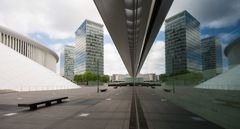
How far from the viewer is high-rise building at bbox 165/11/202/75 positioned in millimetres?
10759

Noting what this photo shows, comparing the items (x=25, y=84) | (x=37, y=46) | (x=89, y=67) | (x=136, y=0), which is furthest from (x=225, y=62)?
(x=89, y=67)

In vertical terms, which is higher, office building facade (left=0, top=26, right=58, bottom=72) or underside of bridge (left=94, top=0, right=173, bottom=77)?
office building facade (left=0, top=26, right=58, bottom=72)

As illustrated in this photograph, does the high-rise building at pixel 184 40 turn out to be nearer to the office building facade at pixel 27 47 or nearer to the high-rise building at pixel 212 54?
the high-rise building at pixel 212 54

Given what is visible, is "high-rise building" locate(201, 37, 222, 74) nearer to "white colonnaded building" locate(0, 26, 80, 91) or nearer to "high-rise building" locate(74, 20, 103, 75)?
"white colonnaded building" locate(0, 26, 80, 91)

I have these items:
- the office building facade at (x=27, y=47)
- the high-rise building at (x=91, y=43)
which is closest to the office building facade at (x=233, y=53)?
the office building facade at (x=27, y=47)

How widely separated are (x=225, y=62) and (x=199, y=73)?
3851mm

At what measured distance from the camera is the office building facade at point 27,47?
241 feet

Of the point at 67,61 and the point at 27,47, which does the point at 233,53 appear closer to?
the point at 27,47

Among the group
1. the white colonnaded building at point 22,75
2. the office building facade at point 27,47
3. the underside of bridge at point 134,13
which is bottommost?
the white colonnaded building at point 22,75

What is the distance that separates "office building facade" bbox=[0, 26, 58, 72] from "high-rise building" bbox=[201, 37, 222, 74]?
71.0 meters

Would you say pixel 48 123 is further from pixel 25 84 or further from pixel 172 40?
pixel 25 84

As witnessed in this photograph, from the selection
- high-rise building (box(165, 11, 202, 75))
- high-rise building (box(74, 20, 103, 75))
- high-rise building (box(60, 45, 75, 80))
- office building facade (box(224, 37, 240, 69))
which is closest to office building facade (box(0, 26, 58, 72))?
high-rise building (box(74, 20, 103, 75))

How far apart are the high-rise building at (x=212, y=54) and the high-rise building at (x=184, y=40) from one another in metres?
0.68

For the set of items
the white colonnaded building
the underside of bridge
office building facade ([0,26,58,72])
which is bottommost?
the white colonnaded building
